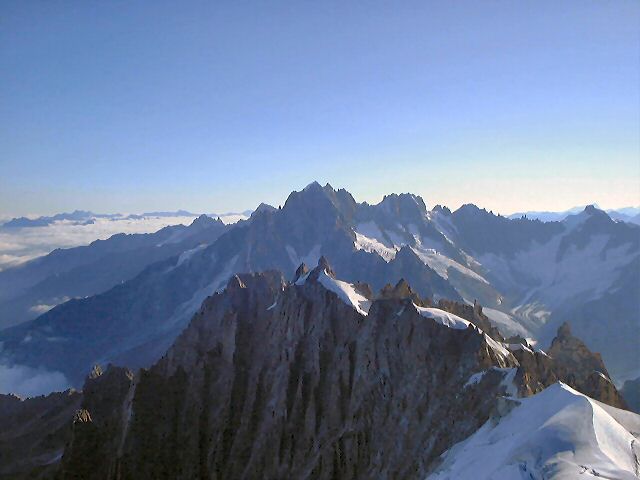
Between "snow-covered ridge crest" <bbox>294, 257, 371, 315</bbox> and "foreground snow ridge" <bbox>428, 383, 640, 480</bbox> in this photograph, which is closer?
"foreground snow ridge" <bbox>428, 383, 640, 480</bbox>

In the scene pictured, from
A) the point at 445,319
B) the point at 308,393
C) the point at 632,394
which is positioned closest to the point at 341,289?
the point at 308,393

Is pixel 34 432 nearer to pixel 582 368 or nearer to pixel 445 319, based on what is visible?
pixel 445 319

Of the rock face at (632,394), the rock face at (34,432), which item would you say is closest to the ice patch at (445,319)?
the rock face at (34,432)

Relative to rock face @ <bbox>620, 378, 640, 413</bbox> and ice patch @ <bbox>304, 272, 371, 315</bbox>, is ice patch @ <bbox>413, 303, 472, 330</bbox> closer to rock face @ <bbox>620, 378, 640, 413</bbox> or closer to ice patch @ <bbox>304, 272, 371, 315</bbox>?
ice patch @ <bbox>304, 272, 371, 315</bbox>

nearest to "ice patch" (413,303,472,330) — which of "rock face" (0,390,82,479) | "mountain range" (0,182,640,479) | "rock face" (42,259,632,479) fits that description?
"mountain range" (0,182,640,479)

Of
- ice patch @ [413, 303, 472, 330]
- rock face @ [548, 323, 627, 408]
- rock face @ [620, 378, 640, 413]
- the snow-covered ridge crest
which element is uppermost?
the snow-covered ridge crest

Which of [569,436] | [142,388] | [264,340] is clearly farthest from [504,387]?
[142,388]

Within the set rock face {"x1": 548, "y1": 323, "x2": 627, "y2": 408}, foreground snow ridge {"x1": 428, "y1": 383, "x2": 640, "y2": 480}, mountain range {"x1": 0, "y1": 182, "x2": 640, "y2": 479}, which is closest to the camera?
foreground snow ridge {"x1": 428, "y1": 383, "x2": 640, "y2": 480}
